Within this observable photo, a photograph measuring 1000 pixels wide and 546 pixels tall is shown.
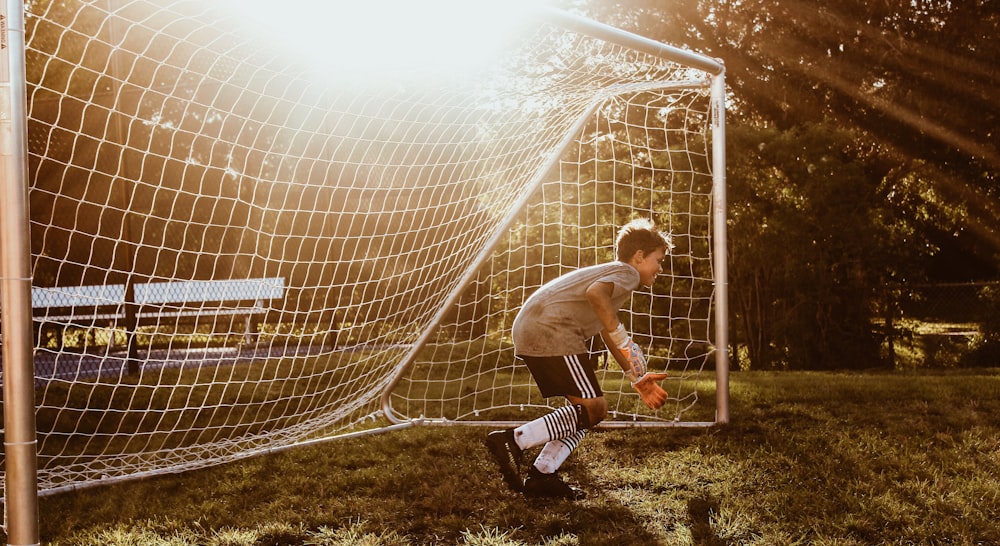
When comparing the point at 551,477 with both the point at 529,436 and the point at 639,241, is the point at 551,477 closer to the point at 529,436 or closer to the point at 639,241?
the point at 529,436

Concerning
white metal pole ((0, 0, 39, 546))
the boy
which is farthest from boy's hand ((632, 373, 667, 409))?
white metal pole ((0, 0, 39, 546))

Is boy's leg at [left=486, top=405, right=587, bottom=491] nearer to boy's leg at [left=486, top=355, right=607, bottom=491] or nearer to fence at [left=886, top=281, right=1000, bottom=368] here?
boy's leg at [left=486, top=355, right=607, bottom=491]

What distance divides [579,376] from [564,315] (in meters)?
0.31

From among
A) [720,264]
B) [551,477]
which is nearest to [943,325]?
[720,264]

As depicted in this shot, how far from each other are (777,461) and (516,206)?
2259 mm

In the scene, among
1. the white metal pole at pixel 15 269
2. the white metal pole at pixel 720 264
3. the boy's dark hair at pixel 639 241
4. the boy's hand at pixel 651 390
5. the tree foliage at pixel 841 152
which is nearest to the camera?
the white metal pole at pixel 15 269

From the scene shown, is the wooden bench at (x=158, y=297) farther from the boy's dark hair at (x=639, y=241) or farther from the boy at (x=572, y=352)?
the boy's dark hair at (x=639, y=241)

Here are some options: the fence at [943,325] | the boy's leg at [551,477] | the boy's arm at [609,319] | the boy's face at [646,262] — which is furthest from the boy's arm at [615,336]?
the fence at [943,325]

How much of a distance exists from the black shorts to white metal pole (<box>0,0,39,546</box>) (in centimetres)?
217

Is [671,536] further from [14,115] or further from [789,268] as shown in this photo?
[789,268]

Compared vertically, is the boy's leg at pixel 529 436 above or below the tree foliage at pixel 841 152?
below

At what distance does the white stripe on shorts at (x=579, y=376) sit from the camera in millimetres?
3635

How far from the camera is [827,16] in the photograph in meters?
10.5

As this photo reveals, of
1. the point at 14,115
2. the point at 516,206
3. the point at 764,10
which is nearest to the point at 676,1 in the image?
the point at 764,10
